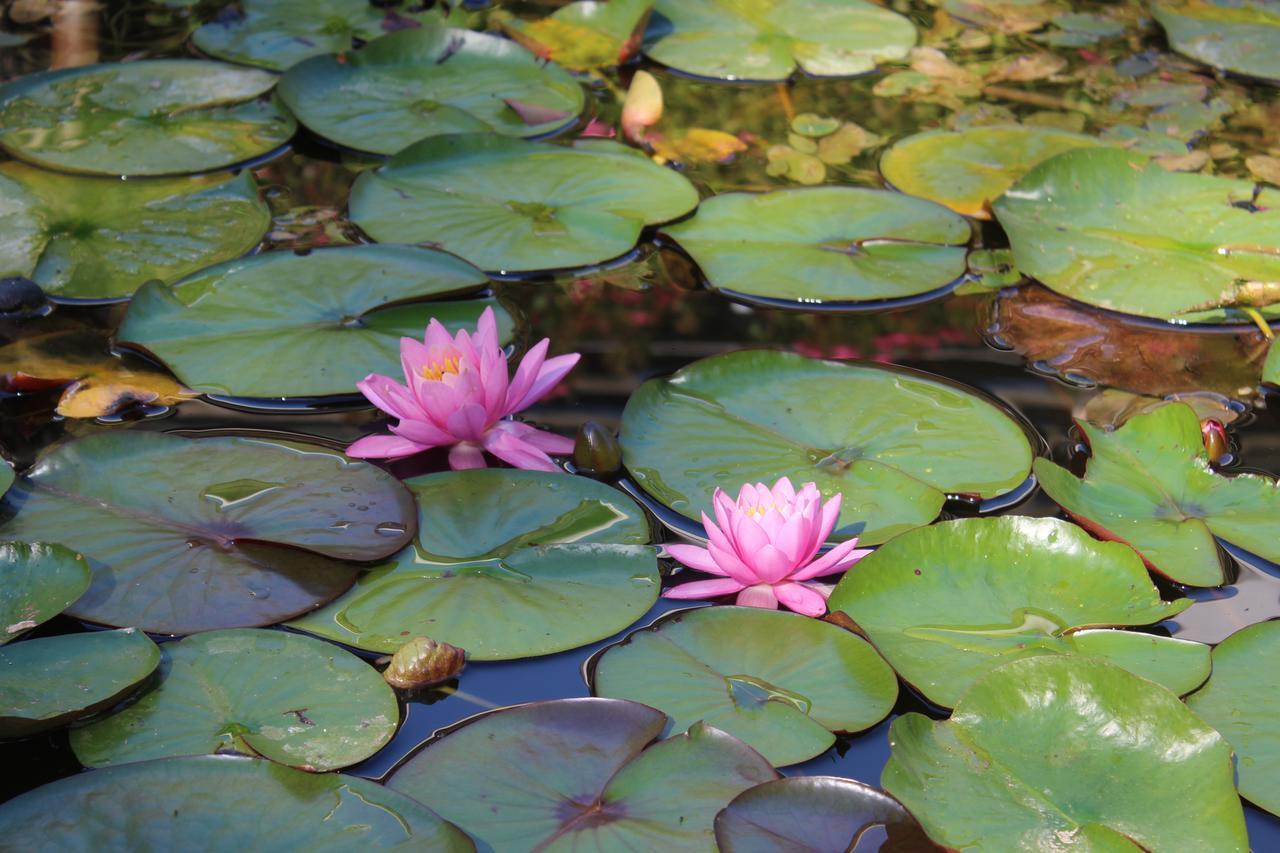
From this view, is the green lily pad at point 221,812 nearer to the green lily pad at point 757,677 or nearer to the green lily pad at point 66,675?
the green lily pad at point 66,675

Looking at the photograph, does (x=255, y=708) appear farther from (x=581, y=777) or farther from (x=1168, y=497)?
(x=1168, y=497)

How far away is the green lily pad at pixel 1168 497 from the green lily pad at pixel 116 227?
74.1 inches

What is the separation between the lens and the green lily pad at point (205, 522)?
1720 millimetres

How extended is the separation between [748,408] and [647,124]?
4.80 ft

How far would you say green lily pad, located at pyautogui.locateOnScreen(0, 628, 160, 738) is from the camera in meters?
1.49

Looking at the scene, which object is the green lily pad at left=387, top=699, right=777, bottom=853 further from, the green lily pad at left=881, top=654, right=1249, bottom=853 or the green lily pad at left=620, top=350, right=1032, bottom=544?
the green lily pad at left=620, top=350, right=1032, bottom=544

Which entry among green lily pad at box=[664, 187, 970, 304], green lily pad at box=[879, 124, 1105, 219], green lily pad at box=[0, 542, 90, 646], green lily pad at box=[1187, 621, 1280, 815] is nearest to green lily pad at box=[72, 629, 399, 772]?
green lily pad at box=[0, 542, 90, 646]

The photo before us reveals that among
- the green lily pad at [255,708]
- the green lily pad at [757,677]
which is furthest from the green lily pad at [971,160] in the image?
the green lily pad at [255,708]

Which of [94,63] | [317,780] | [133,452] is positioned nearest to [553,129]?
[94,63]

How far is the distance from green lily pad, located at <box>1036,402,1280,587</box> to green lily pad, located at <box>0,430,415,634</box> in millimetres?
1160

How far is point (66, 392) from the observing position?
2.22 meters

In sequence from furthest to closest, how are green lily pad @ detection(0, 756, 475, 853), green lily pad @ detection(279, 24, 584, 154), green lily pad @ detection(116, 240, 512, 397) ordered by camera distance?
green lily pad @ detection(279, 24, 584, 154) → green lily pad @ detection(116, 240, 512, 397) → green lily pad @ detection(0, 756, 475, 853)

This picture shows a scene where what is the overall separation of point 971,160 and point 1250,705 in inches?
76.5

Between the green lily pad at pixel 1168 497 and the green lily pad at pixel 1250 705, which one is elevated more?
the green lily pad at pixel 1168 497
